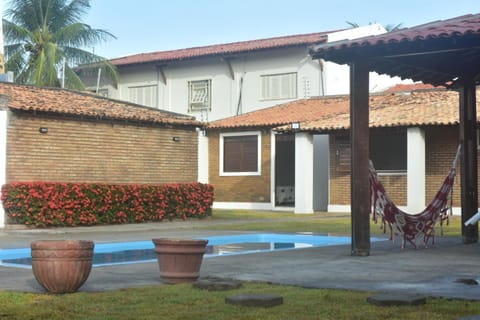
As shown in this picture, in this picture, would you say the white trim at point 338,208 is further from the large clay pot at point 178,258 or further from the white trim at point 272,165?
the large clay pot at point 178,258

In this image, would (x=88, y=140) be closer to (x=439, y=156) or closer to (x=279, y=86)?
(x=439, y=156)

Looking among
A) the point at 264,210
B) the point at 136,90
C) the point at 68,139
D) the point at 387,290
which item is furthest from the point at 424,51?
the point at 136,90

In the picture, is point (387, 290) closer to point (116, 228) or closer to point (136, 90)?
point (116, 228)

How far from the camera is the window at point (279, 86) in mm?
36188

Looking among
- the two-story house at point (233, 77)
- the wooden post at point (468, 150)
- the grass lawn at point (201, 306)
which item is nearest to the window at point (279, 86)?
the two-story house at point (233, 77)

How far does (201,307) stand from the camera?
Answer: 7.16 meters

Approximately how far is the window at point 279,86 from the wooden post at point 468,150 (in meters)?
21.1

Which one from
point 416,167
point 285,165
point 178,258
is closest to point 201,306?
point 178,258

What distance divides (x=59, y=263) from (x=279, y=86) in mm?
29171

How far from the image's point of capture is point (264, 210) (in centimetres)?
3161

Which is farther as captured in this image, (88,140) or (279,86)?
(279,86)

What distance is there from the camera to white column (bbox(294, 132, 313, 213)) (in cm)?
2864

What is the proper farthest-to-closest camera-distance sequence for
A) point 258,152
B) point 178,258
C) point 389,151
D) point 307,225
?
point 258,152 < point 389,151 < point 307,225 < point 178,258

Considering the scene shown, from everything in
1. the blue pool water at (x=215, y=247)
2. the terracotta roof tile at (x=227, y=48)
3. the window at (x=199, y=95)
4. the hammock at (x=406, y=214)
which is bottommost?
the blue pool water at (x=215, y=247)
